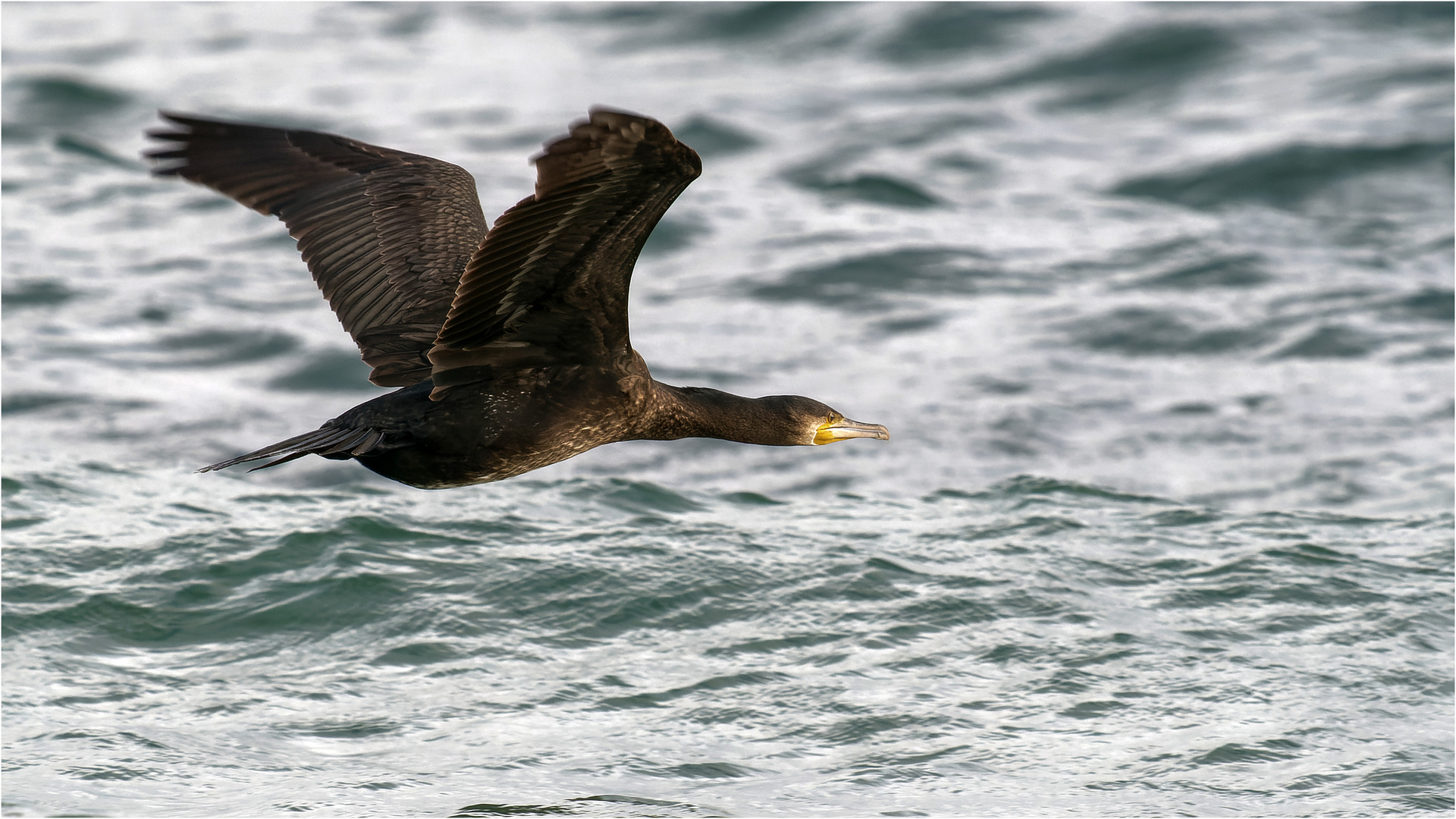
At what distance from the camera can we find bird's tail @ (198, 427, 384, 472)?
5.42 m

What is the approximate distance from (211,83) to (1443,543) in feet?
37.9

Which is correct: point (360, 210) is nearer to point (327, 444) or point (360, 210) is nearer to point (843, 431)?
point (327, 444)

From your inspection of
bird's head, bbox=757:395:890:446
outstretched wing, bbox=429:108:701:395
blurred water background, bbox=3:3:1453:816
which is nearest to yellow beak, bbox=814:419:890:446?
bird's head, bbox=757:395:890:446

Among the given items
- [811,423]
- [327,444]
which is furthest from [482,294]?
[811,423]

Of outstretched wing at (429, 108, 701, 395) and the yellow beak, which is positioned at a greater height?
outstretched wing at (429, 108, 701, 395)

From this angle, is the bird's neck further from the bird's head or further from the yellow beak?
the yellow beak

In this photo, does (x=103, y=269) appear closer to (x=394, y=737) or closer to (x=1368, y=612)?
(x=394, y=737)

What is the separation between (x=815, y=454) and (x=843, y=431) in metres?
3.73

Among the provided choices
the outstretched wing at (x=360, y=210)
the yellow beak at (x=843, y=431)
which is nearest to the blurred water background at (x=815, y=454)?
the yellow beak at (x=843, y=431)

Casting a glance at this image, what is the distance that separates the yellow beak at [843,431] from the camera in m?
6.40

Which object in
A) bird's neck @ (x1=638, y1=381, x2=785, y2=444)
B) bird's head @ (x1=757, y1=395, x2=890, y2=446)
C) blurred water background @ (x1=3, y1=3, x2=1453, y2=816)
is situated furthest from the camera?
blurred water background @ (x1=3, y1=3, x2=1453, y2=816)

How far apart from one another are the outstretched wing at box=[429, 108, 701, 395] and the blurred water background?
159 centimetres

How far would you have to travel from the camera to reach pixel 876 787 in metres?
6.35

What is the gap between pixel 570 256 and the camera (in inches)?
208
